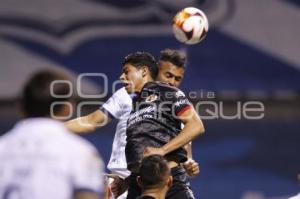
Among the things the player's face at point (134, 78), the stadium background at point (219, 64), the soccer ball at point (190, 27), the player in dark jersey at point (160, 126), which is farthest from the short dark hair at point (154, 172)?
the stadium background at point (219, 64)

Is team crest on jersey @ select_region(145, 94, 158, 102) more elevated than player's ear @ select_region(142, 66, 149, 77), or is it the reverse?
player's ear @ select_region(142, 66, 149, 77)

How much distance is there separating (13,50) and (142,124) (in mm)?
5864

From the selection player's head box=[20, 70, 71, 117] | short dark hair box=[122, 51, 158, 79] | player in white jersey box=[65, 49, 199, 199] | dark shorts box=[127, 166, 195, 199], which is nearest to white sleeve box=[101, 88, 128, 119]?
player in white jersey box=[65, 49, 199, 199]

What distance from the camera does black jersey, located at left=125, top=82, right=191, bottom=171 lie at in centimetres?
731

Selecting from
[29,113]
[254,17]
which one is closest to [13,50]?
[254,17]

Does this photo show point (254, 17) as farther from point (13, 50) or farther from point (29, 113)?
point (29, 113)

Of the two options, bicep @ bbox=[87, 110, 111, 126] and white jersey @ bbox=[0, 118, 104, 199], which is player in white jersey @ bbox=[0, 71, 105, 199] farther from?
bicep @ bbox=[87, 110, 111, 126]

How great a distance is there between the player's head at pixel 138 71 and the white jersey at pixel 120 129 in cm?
42

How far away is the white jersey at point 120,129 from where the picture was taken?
802cm

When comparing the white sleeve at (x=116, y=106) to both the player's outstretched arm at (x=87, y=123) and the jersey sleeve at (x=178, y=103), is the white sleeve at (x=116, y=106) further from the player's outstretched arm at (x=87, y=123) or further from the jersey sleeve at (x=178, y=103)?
the jersey sleeve at (x=178, y=103)

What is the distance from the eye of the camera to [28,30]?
13.1 metres

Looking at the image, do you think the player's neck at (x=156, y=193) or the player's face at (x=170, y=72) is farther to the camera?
the player's face at (x=170, y=72)

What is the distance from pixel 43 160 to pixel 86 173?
19cm

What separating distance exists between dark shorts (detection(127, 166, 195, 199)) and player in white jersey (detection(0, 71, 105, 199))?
3.15 m
